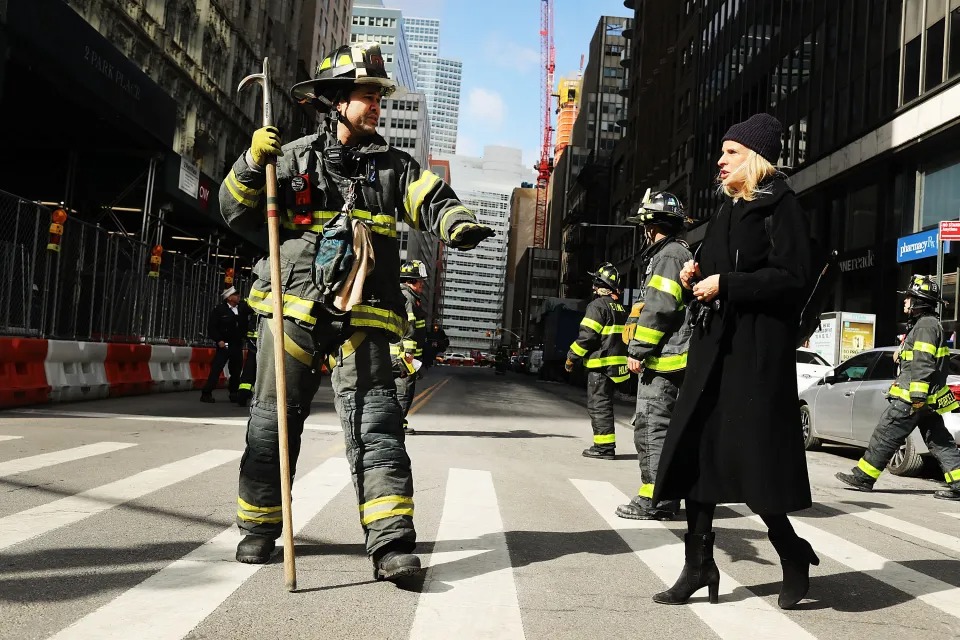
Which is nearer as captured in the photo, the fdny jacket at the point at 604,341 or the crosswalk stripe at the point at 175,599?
the crosswalk stripe at the point at 175,599

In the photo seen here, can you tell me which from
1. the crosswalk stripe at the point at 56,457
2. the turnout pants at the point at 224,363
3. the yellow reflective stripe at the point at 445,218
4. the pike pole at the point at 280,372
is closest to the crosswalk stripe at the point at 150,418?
the crosswalk stripe at the point at 56,457

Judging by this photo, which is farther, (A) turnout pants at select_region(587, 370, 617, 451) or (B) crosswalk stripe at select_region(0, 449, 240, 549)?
(A) turnout pants at select_region(587, 370, 617, 451)

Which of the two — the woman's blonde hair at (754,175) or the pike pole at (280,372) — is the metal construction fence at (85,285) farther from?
the woman's blonde hair at (754,175)

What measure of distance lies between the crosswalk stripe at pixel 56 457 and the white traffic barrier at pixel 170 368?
28.0 ft

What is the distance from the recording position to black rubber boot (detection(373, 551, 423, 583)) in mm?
3932

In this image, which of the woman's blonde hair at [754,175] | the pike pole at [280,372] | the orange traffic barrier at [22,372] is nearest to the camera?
the pike pole at [280,372]

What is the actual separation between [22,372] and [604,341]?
7298 millimetres

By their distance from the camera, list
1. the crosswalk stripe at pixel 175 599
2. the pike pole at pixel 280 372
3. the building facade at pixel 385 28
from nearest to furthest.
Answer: the crosswalk stripe at pixel 175 599
the pike pole at pixel 280 372
the building facade at pixel 385 28

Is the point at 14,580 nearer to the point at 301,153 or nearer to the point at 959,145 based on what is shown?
the point at 301,153

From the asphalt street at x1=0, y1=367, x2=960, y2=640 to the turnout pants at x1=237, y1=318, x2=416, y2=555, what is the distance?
34 cm

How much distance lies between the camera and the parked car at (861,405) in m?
10.7

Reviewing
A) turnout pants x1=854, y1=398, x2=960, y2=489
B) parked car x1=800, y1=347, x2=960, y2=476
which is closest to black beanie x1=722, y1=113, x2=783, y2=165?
turnout pants x1=854, y1=398, x2=960, y2=489

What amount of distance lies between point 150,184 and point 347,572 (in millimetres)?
22051

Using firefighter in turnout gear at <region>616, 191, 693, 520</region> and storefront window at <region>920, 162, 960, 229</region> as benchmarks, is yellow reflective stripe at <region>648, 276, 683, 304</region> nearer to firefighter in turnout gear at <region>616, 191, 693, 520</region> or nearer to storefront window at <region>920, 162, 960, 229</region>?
firefighter in turnout gear at <region>616, 191, 693, 520</region>
